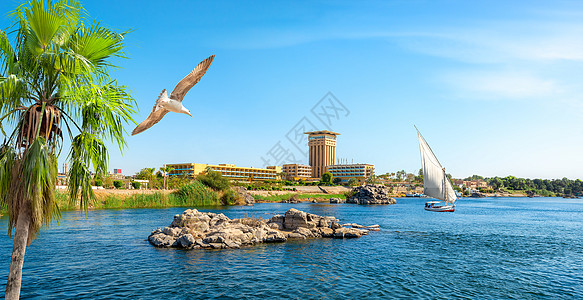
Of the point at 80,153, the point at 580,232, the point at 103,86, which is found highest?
the point at 103,86

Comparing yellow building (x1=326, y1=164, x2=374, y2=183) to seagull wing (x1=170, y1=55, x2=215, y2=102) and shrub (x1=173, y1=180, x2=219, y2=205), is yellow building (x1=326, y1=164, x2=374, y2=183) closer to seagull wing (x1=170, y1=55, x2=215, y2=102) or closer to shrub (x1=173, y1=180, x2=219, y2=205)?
shrub (x1=173, y1=180, x2=219, y2=205)

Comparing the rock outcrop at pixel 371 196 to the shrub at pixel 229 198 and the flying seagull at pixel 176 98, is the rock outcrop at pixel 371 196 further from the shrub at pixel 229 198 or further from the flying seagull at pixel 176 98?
the flying seagull at pixel 176 98

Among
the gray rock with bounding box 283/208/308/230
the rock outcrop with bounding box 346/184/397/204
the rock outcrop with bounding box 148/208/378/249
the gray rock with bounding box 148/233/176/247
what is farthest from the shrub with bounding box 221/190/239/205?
the gray rock with bounding box 148/233/176/247

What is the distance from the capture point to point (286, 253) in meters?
23.9

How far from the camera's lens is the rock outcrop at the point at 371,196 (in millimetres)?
A: 107294

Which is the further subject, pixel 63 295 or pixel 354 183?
pixel 354 183

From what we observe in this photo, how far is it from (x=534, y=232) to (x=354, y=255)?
90.3 ft

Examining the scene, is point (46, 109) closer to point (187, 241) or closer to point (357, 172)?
point (187, 241)

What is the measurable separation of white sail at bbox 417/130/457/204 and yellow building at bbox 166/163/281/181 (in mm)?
96152

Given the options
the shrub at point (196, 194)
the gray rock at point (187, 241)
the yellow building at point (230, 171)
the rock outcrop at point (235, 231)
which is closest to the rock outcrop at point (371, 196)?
the shrub at point (196, 194)

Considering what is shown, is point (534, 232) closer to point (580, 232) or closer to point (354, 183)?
point (580, 232)

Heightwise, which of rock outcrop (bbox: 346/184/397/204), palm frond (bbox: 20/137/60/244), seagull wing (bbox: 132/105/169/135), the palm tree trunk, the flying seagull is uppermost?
the flying seagull

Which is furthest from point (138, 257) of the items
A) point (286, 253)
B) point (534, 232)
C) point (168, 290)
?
point (534, 232)

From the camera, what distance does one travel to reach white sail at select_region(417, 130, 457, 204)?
60.8 m
